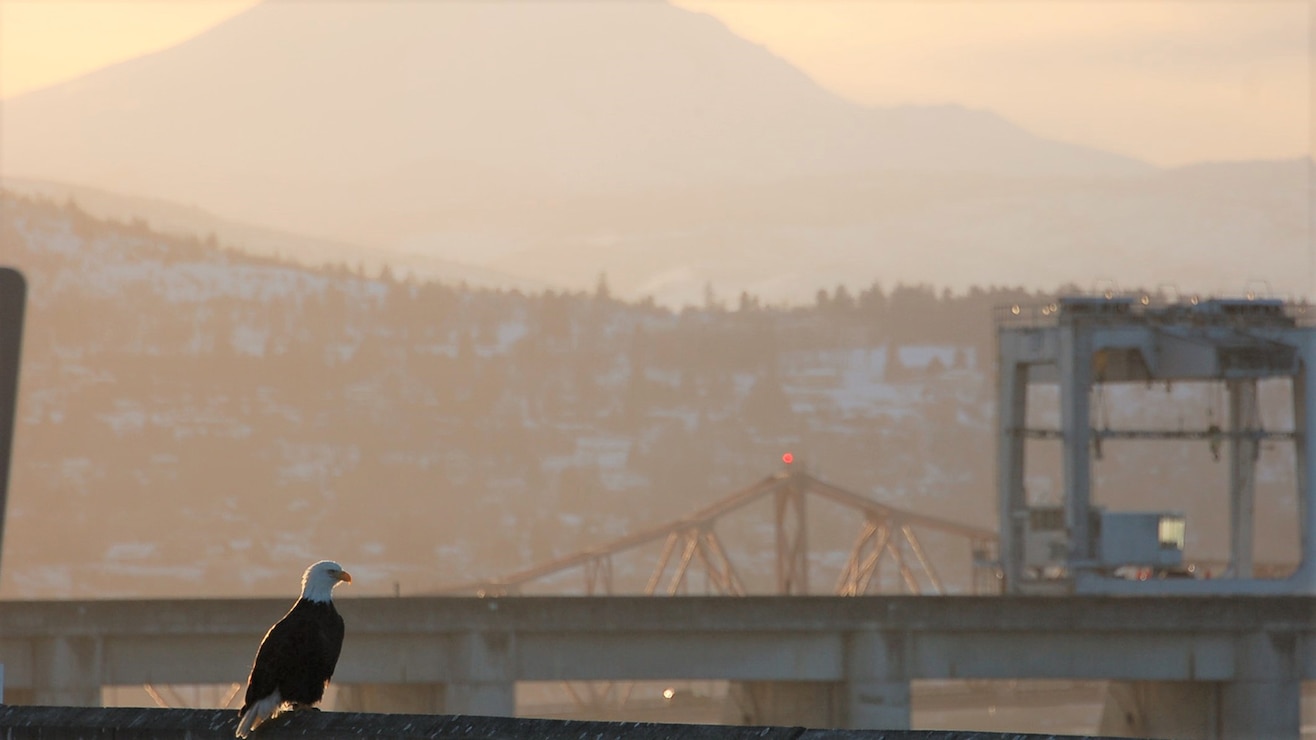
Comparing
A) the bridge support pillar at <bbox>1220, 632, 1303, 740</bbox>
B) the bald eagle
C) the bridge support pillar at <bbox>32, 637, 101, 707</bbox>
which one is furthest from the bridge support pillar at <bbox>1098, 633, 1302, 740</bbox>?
the bald eagle

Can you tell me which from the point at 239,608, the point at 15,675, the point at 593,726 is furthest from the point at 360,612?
the point at 593,726

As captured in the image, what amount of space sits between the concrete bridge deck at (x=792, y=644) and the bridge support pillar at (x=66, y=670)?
65 cm

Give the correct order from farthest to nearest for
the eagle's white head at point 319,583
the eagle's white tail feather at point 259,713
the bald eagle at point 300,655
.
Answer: the eagle's white head at point 319,583 < the bald eagle at point 300,655 < the eagle's white tail feather at point 259,713

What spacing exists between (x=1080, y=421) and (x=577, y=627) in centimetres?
2556

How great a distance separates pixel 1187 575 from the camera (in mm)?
78125

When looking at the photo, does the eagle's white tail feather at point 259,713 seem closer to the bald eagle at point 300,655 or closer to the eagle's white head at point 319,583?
the bald eagle at point 300,655

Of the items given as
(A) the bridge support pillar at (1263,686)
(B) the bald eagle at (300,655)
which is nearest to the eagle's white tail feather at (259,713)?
(B) the bald eagle at (300,655)

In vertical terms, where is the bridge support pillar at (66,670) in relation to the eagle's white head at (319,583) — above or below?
below

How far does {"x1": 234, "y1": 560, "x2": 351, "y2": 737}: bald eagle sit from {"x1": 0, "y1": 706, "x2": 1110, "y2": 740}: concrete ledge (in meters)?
0.28

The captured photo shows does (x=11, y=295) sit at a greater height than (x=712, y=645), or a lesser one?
greater

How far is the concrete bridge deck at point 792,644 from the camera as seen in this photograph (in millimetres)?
57406

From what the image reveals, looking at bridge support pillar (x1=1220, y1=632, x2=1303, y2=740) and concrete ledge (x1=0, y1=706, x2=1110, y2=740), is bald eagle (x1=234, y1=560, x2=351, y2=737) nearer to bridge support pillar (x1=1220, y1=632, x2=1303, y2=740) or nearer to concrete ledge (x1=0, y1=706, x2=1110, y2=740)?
concrete ledge (x1=0, y1=706, x2=1110, y2=740)

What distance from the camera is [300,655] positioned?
1412 cm

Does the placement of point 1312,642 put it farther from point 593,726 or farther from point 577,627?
point 593,726
